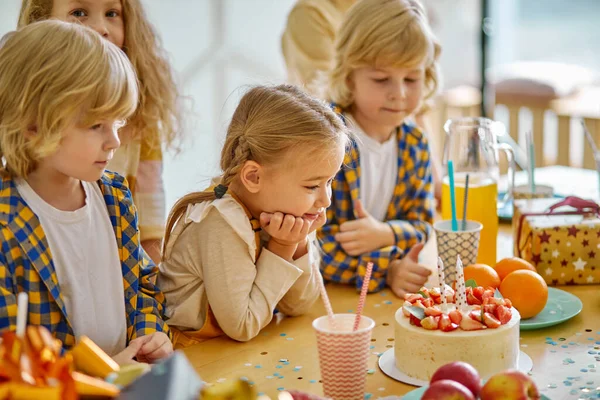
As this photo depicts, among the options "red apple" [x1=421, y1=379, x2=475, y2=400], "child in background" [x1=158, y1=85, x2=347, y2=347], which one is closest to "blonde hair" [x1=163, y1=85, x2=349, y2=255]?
"child in background" [x1=158, y1=85, x2=347, y2=347]

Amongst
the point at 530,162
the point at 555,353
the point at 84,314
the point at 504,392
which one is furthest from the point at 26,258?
the point at 530,162

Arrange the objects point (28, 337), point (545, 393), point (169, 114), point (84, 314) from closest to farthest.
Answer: point (28, 337) → point (545, 393) → point (84, 314) → point (169, 114)

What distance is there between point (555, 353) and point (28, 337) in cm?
82

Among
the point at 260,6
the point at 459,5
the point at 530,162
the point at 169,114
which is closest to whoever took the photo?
the point at 169,114

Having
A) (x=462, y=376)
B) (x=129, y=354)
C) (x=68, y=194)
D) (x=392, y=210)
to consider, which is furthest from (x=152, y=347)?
(x=392, y=210)

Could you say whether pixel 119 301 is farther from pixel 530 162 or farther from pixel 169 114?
pixel 530 162

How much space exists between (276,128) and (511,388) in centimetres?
60

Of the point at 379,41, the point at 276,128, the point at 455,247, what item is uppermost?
the point at 379,41

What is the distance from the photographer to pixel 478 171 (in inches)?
71.0

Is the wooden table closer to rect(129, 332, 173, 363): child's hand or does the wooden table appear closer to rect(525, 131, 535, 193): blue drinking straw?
rect(129, 332, 173, 363): child's hand

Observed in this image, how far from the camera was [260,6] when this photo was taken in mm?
4094

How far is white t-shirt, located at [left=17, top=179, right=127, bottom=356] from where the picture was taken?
1189 millimetres

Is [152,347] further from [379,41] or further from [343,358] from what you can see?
[379,41]

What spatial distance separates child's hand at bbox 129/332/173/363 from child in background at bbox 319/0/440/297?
0.47 metres
